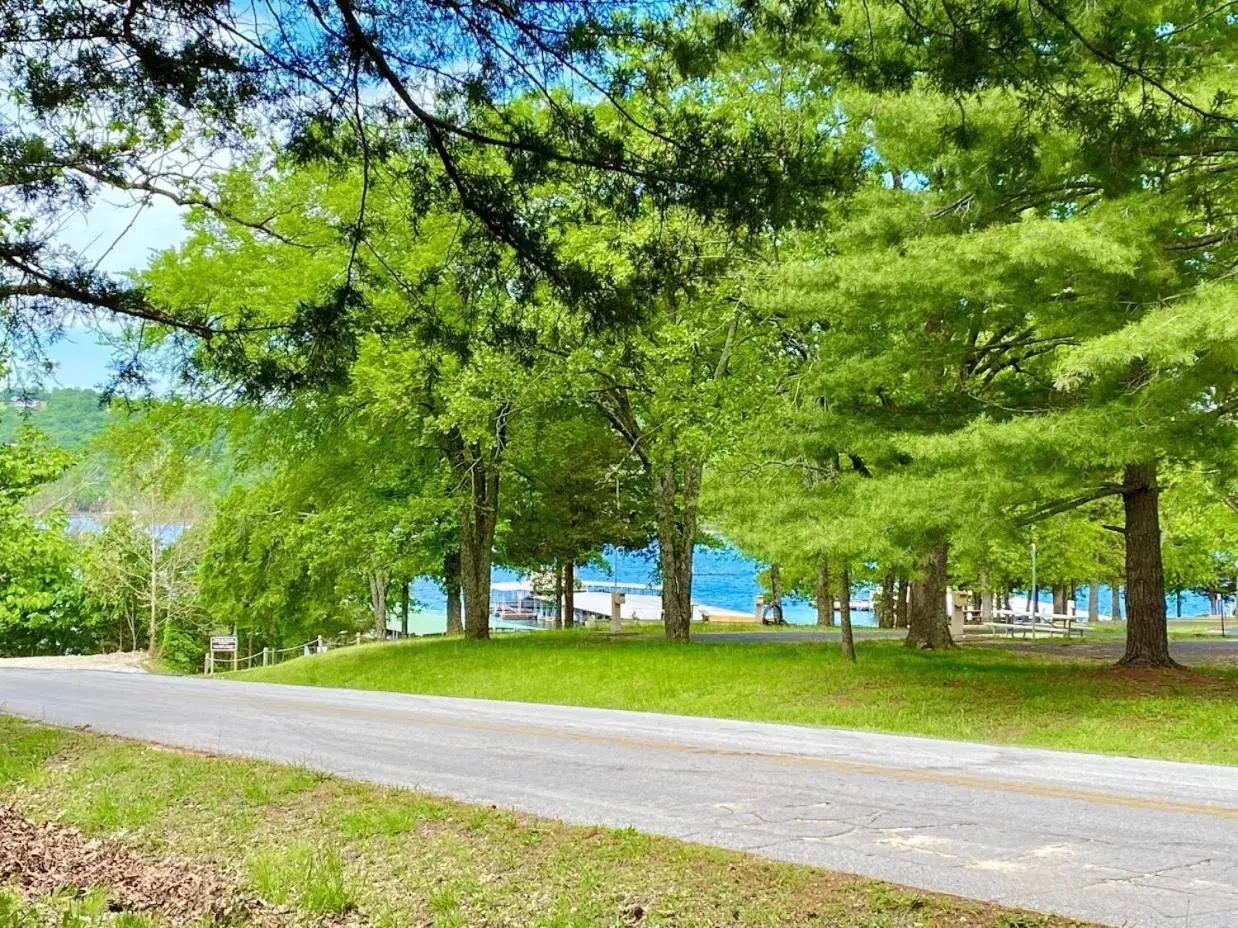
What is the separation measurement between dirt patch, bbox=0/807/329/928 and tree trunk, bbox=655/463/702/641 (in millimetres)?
15937

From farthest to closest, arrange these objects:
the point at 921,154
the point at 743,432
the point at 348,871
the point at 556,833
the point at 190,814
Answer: the point at 743,432 < the point at 921,154 < the point at 190,814 < the point at 556,833 < the point at 348,871

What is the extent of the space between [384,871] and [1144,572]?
12317mm

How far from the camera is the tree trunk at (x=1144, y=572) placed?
14.4 metres

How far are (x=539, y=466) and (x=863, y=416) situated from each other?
13.4 metres

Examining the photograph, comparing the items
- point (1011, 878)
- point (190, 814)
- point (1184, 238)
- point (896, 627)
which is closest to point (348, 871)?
point (190, 814)

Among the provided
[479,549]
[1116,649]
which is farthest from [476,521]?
[1116,649]

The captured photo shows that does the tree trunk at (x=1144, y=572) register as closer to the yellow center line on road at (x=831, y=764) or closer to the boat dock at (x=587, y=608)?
the yellow center line on road at (x=831, y=764)

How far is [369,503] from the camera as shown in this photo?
2347 centimetres

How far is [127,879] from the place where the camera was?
5.19 m

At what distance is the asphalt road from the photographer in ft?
17.5

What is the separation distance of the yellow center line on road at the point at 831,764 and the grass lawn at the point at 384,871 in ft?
10.6

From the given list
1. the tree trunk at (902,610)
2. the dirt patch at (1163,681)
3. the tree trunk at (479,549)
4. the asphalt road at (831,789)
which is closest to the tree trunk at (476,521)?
the tree trunk at (479,549)

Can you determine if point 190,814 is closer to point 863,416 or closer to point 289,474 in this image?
point 863,416

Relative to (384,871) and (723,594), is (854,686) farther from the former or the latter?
(723,594)
